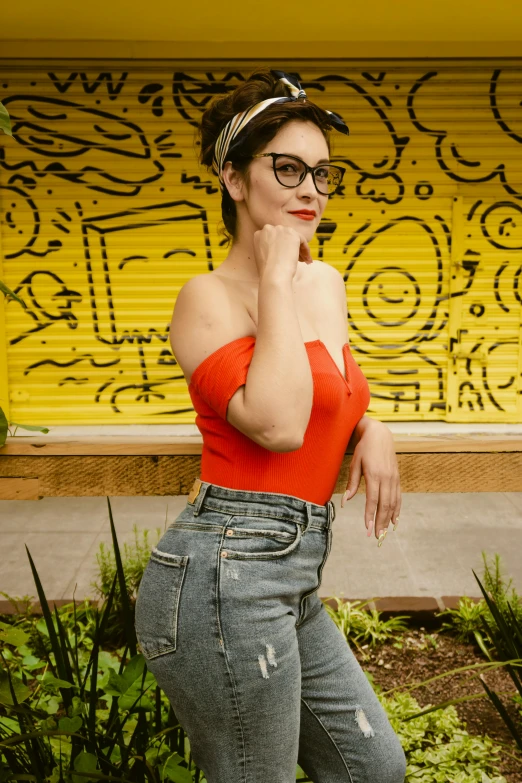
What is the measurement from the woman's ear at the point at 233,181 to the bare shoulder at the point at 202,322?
23cm

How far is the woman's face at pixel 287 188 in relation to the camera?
1456mm

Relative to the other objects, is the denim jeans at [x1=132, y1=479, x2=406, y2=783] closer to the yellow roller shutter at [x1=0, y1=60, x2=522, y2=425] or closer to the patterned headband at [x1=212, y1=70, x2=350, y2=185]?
the patterned headband at [x1=212, y1=70, x2=350, y2=185]

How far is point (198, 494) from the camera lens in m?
1.38

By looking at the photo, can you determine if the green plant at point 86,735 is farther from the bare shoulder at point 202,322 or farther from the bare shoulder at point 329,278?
the bare shoulder at point 329,278

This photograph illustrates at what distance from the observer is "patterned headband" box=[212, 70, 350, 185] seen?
147 centimetres

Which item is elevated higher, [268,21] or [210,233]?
[268,21]

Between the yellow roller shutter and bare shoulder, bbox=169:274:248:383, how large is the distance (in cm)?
513

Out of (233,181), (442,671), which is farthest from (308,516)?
(442,671)

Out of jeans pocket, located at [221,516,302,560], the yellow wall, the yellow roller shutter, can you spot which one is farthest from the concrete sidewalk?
the yellow wall

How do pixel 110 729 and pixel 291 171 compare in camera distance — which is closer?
pixel 291 171

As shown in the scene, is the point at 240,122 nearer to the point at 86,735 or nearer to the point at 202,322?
the point at 202,322

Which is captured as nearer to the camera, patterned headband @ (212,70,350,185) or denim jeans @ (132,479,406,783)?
denim jeans @ (132,479,406,783)

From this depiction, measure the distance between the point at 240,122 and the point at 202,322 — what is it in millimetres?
450

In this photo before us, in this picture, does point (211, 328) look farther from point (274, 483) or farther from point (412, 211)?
point (412, 211)
